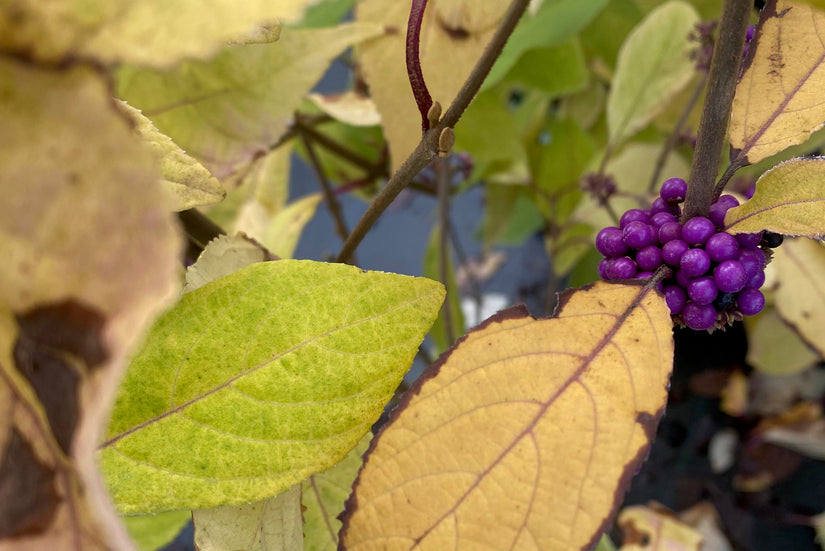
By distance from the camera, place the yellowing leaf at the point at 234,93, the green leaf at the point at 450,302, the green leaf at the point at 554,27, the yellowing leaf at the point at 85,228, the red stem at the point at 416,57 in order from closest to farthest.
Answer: the yellowing leaf at the point at 85,228 → the red stem at the point at 416,57 → the yellowing leaf at the point at 234,93 → the green leaf at the point at 554,27 → the green leaf at the point at 450,302

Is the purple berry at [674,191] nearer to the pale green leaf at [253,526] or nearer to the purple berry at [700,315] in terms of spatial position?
the purple berry at [700,315]

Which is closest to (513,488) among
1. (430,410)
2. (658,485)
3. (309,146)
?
(430,410)

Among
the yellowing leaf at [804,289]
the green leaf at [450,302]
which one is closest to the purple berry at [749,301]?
the yellowing leaf at [804,289]

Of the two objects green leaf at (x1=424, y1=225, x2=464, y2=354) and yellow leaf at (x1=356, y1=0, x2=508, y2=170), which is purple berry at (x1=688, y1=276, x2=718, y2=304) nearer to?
yellow leaf at (x1=356, y1=0, x2=508, y2=170)

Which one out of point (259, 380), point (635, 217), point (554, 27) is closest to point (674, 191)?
point (635, 217)

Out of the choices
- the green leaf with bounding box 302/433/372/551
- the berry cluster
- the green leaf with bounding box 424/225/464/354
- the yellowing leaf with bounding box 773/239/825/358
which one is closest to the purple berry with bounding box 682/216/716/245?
the berry cluster

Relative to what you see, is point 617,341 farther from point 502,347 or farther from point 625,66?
point 625,66
